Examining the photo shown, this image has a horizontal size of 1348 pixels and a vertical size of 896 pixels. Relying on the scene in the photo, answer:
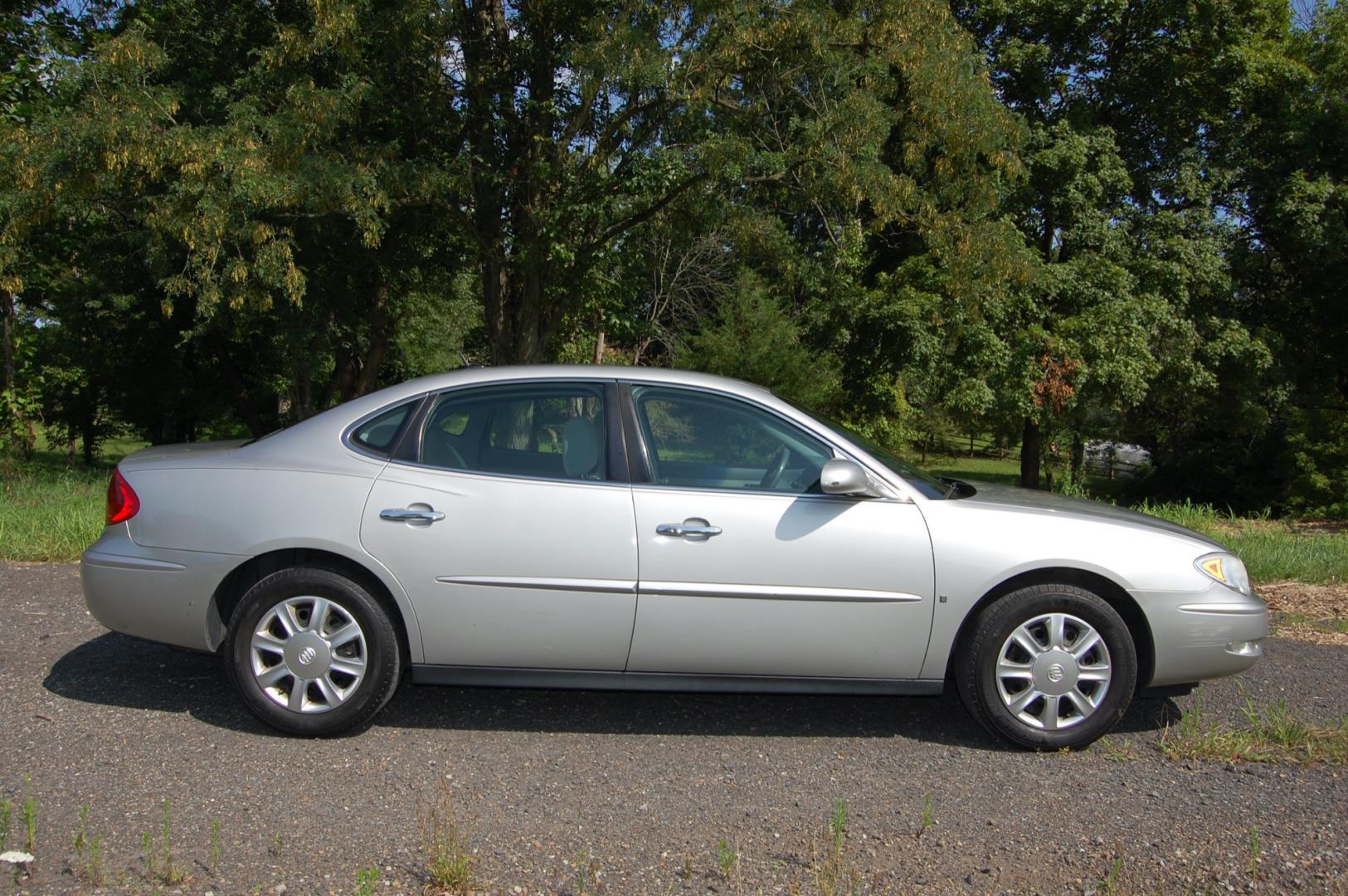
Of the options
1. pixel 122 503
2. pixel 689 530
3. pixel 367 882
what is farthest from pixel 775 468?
pixel 122 503

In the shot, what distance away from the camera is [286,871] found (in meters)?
3.29

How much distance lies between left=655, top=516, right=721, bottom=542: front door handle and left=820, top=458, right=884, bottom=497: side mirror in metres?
0.49

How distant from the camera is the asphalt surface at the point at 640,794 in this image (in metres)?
3.34

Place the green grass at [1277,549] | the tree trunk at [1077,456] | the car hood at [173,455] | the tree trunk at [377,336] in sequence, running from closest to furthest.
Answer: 1. the car hood at [173,455]
2. the green grass at [1277,549]
3. the tree trunk at [377,336]
4. the tree trunk at [1077,456]

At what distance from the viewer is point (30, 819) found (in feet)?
11.2

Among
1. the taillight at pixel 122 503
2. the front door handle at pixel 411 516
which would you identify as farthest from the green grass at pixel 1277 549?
the taillight at pixel 122 503

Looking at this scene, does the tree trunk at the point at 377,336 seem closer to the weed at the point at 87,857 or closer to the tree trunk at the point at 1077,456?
the weed at the point at 87,857

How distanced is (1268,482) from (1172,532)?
2894cm

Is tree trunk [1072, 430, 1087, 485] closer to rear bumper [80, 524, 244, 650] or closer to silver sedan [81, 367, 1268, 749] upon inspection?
silver sedan [81, 367, 1268, 749]

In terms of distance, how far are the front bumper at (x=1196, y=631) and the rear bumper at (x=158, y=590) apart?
390 centimetres

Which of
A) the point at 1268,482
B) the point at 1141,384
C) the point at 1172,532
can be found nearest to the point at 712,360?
the point at 1141,384

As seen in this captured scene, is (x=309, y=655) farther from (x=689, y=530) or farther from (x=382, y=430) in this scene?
(x=689, y=530)

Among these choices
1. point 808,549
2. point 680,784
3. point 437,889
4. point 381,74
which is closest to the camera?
point 437,889

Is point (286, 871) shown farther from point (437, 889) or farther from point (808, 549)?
point (808, 549)
